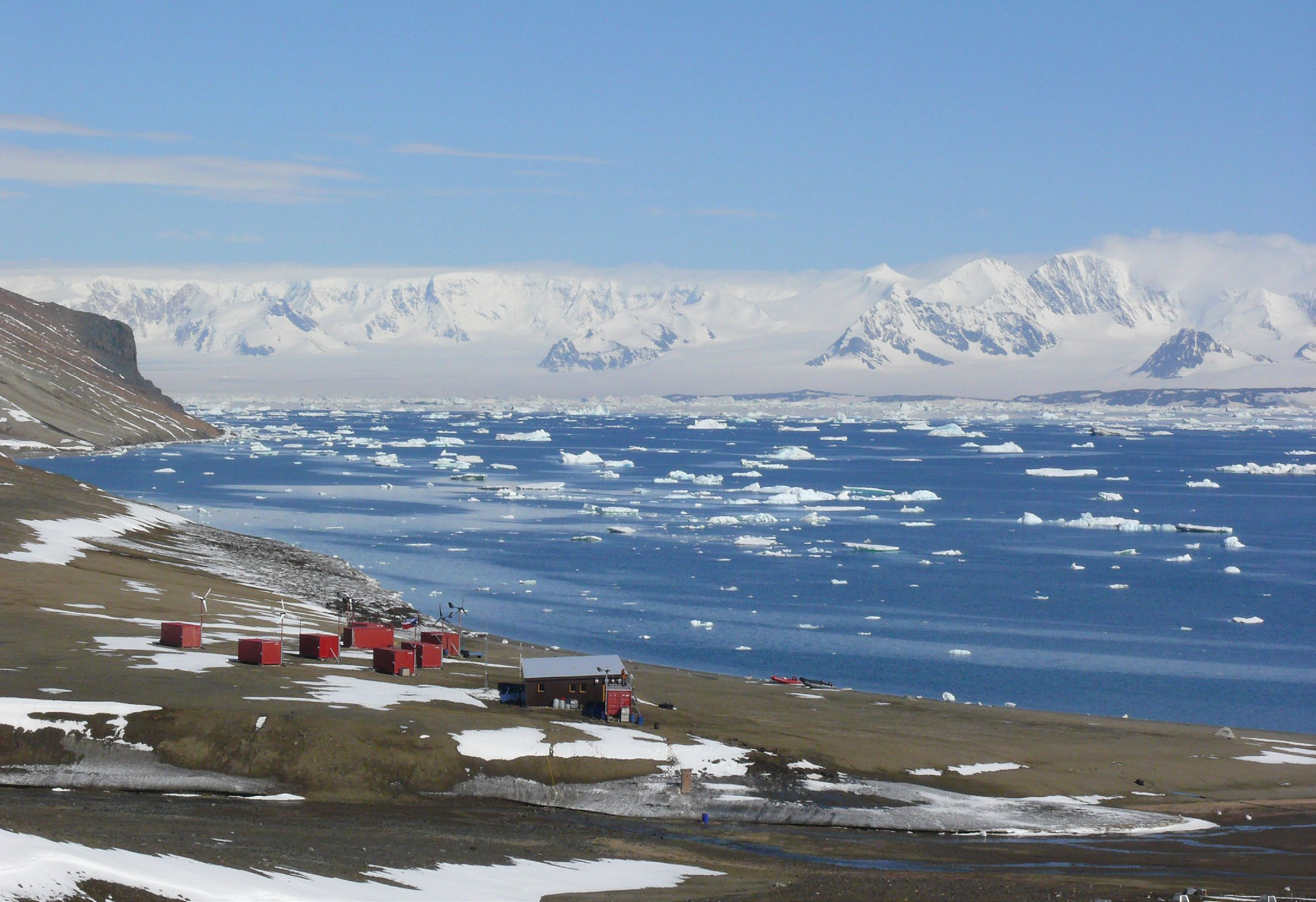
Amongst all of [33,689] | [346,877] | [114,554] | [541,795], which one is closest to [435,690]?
[541,795]

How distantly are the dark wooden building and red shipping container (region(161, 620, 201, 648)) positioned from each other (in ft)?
37.9

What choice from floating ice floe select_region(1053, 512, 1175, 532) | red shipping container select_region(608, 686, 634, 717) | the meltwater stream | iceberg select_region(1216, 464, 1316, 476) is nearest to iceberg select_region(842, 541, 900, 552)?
the meltwater stream

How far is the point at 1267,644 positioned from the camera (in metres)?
67.1

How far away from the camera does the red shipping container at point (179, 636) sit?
45812 millimetres

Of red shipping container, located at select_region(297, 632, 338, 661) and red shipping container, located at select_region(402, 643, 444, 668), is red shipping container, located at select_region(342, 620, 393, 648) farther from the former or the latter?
red shipping container, located at select_region(297, 632, 338, 661)

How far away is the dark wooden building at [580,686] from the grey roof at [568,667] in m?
0.02

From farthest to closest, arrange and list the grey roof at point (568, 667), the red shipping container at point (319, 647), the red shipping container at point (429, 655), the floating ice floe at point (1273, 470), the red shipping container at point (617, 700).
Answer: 1. the floating ice floe at point (1273, 470)
2. the red shipping container at point (429, 655)
3. the red shipping container at point (319, 647)
4. the grey roof at point (568, 667)
5. the red shipping container at point (617, 700)

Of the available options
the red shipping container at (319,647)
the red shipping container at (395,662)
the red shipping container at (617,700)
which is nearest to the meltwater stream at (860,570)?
the red shipping container at (617,700)

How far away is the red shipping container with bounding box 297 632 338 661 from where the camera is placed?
47250 millimetres

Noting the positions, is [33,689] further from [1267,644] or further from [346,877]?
[1267,644]

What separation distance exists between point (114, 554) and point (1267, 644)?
57.0 m

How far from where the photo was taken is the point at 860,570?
8844cm

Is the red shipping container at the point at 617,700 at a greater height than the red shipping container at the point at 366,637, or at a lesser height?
lesser

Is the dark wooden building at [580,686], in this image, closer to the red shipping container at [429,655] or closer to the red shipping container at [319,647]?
the red shipping container at [429,655]
